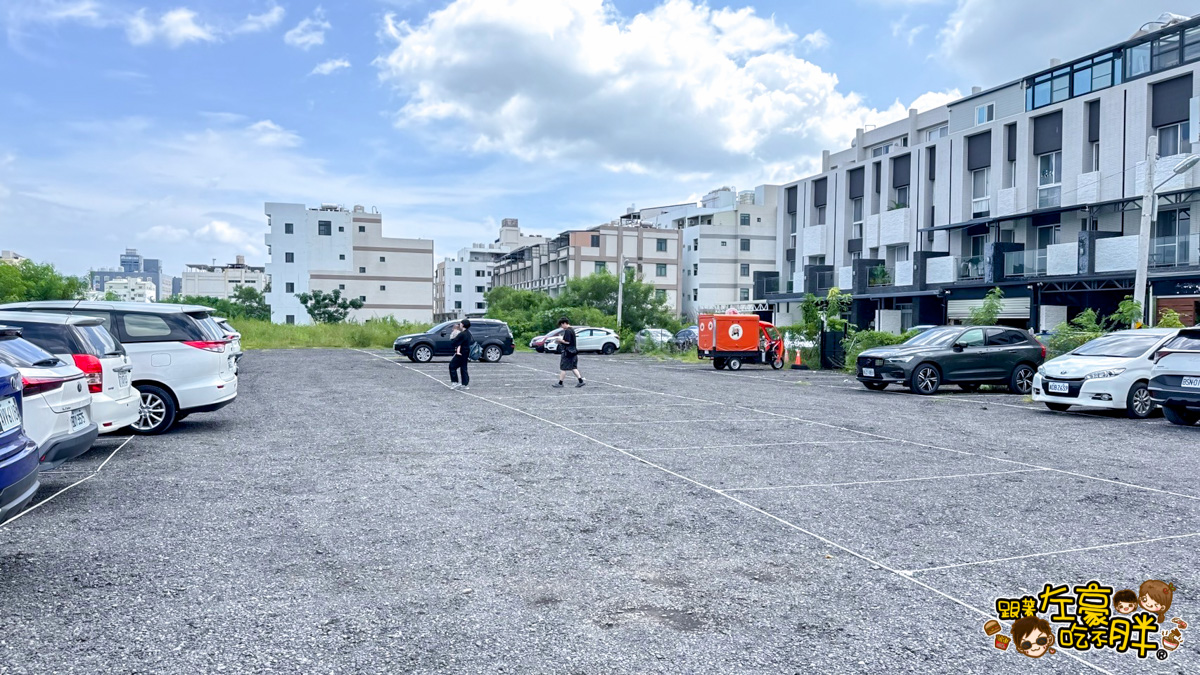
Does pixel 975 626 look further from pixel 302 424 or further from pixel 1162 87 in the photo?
pixel 1162 87

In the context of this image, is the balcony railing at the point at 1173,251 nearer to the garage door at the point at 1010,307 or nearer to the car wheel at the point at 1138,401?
the garage door at the point at 1010,307

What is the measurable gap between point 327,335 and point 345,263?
125ft

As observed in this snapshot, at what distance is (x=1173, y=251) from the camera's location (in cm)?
2839

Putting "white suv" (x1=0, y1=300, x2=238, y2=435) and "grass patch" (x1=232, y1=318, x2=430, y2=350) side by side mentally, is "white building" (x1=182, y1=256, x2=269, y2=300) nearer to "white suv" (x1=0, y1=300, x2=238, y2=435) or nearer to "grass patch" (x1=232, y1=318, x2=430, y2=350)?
"grass patch" (x1=232, y1=318, x2=430, y2=350)

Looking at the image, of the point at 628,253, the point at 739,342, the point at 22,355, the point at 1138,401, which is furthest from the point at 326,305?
the point at 22,355

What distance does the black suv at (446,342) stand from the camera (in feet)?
107

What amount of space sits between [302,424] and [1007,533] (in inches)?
376

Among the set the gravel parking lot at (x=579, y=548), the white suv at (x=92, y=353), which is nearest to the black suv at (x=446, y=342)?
the gravel parking lot at (x=579, y=548)

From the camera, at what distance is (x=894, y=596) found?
15.8ft

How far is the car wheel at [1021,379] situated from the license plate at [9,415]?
1947 cm

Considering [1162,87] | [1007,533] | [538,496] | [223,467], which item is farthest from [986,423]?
[1162,87]

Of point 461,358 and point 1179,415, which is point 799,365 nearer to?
point 461,358

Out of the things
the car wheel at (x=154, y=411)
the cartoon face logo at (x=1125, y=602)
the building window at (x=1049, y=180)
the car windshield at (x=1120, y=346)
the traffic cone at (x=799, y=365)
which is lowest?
the traffic cone at (x=799, y=365)

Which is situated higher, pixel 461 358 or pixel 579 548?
pixel 461 358
